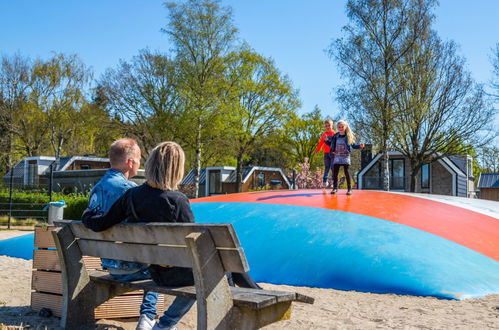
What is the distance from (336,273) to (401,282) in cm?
71

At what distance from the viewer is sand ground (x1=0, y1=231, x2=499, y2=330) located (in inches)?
171

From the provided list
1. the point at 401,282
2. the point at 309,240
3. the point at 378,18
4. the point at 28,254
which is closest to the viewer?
the point at 401,282

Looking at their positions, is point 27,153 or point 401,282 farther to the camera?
point 27,153

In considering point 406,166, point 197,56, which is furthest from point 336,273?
point 406,166

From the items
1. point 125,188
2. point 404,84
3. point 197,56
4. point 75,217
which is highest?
point 197,56

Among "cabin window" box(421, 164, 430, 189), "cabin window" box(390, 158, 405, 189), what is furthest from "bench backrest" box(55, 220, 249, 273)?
"cabin window" box(421, 164, 430, 189)

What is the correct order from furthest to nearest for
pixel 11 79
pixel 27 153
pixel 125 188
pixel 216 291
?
pixel 27 153 → pixel 11 79 → pixel 125 188 → pixel 216 291

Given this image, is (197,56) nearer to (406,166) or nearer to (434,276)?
(406,166)

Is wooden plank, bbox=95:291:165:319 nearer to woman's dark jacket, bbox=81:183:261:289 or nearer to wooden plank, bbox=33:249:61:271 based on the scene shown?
wooden plank, bbox=33:249:61:271

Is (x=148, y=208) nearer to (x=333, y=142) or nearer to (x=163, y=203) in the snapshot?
(x=163, y=203)

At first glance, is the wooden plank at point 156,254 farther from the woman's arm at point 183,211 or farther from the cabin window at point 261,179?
the cabin window at point 261,179

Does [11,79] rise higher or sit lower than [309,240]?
higher

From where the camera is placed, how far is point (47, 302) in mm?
4492

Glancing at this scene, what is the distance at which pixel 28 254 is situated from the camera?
8.21 meters
